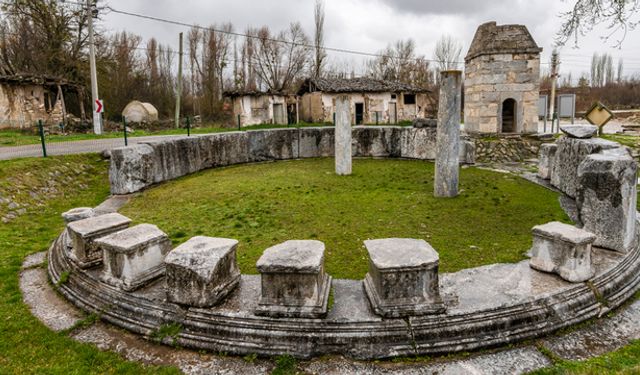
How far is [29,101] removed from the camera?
18969 mm

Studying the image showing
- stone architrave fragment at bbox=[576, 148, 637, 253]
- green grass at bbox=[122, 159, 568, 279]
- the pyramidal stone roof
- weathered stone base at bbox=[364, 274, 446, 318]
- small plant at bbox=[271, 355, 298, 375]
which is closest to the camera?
small plant at bbox=[271, 355, 298, 375]

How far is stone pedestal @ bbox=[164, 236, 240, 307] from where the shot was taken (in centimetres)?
284

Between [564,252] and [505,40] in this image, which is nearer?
[564,252]

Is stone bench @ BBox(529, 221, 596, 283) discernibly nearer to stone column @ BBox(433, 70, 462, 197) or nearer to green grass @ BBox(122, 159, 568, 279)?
green grass @ BBox(122, 159, 568, 279)

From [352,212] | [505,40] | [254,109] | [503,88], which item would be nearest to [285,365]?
[352,212]

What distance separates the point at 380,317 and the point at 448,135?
4.56m

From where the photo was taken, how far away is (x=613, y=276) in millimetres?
3205

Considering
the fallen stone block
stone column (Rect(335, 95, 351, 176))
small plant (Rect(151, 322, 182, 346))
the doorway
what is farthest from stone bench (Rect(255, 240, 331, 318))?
the doorway

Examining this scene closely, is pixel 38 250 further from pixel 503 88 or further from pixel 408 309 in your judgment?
pixel 503 88

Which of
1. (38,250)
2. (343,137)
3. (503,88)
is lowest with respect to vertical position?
(38,250)

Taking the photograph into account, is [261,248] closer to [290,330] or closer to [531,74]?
[290,330]

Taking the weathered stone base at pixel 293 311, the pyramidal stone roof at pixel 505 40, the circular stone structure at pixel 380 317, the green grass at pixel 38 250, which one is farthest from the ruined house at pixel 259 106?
the weathered stone base at pixel 293 311

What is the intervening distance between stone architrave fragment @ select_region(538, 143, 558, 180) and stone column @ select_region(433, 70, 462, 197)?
215 cm

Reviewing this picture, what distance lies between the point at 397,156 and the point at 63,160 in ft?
26.5
